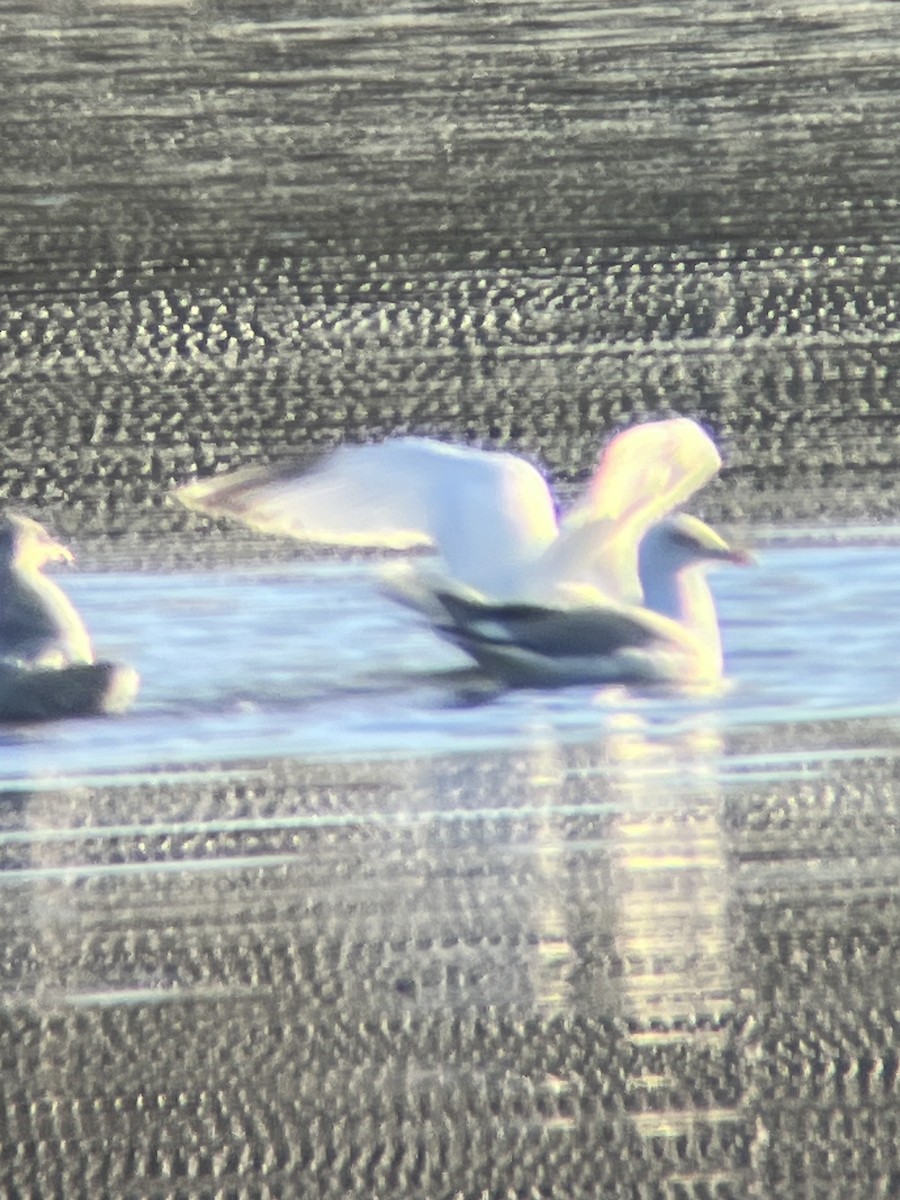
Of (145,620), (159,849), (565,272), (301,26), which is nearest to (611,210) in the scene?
(565,272)

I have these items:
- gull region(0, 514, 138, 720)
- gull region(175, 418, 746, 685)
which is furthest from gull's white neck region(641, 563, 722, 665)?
gull region(0, 514, 138, 720)

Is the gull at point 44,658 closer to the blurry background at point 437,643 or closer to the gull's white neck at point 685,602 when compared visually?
the blurry background at point 437,643

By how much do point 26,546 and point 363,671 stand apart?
117mm

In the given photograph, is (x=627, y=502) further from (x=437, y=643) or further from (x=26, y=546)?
(x=26, y=546)

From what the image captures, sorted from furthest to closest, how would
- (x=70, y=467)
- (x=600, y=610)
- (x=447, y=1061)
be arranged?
(x=70, y=467) → (x=600, y=610) → (x=447, y=1061)

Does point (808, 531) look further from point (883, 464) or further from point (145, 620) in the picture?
point (145, 620)

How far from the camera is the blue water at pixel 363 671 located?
520 mm

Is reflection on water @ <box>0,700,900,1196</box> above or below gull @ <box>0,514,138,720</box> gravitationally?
below

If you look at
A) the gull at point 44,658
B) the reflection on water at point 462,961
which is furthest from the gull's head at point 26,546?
the reflection on water at point 462,961

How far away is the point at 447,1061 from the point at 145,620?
252mm

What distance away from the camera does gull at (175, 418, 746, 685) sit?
559 millimetres

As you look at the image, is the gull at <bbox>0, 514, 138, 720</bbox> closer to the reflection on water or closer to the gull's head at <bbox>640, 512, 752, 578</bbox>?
the reflection on water

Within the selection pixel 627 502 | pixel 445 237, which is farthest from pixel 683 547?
pixel 445 237

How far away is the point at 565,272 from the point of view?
0.72 m
